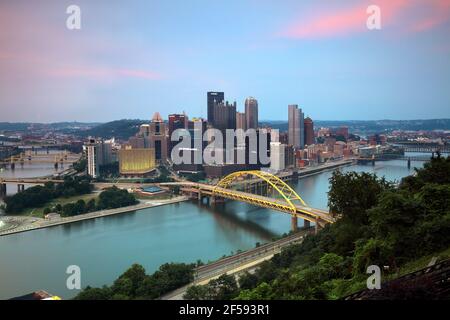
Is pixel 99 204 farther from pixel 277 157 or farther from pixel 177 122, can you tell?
pixel 177 122

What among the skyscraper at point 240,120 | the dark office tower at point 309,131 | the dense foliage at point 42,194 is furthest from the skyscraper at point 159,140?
the dark office tower at point 309,131

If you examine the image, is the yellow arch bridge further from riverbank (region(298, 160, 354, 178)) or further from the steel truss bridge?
the steel truss bridge

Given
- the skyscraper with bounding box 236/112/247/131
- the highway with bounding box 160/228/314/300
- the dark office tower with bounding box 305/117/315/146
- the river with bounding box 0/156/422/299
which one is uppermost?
the skyscraper with bounding box 236/112/247/131

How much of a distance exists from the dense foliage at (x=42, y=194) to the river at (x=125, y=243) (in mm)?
2279

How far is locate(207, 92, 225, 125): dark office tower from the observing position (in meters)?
24.4

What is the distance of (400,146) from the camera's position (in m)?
18.3

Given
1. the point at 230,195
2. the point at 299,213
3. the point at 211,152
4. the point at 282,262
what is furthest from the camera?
the point at 211,152

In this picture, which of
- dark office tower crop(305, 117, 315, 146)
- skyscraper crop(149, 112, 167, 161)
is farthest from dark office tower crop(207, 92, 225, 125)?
dark office tower crop(305, 117, 315, 146)

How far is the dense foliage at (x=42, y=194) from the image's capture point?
10.5 meters

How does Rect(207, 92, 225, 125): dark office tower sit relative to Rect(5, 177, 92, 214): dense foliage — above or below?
above

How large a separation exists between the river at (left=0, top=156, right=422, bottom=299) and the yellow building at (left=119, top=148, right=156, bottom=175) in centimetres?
579
